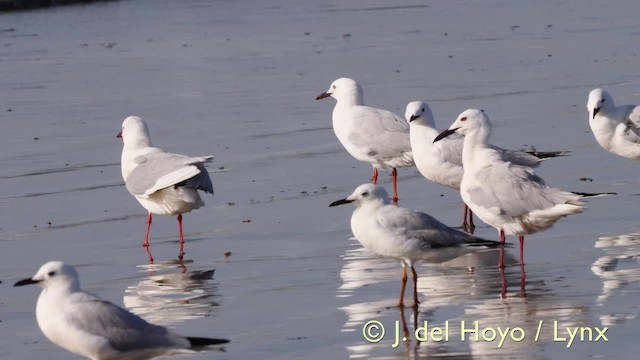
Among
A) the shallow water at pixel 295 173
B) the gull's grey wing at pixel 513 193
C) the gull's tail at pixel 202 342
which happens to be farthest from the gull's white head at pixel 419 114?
the gull's tail at pixel 202 342

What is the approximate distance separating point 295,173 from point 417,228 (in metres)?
5.08

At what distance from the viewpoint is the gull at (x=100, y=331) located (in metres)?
7.57

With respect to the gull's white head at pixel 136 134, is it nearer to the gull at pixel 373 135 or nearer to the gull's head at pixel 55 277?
the gull at pixel 373 135

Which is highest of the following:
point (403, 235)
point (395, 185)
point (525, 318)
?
point (403, 235)

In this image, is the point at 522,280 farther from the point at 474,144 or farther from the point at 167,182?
the point at 167,182

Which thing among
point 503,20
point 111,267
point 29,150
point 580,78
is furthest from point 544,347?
point 503,20

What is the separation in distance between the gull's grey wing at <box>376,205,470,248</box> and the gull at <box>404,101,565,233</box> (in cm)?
255

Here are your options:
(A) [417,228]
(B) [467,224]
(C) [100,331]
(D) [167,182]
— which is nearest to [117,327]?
(C) [100,331]

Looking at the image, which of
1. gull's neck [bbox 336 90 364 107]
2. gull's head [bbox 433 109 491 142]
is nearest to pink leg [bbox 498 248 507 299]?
gull's head [bbox 433 109 491 142]

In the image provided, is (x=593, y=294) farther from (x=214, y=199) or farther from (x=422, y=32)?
(x=422, y=32)

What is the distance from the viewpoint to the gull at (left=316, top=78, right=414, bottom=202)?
13.9 metres

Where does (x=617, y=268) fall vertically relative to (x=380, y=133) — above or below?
below

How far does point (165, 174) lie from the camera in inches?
467

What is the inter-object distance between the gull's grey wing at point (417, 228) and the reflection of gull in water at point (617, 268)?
3.42 feet
